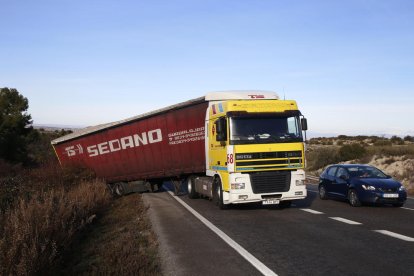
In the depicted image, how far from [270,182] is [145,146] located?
24.2 ft

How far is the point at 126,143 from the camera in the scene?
19.6 metres

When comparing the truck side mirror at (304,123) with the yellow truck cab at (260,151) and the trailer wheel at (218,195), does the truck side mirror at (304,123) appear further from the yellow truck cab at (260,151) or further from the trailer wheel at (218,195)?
the trailer wheel at (218,195)

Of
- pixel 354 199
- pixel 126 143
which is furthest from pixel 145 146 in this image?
pixel 354 199

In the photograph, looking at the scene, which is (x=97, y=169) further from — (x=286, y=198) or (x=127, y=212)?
(x=286, y=198)

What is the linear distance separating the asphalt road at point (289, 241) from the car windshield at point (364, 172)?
150cm

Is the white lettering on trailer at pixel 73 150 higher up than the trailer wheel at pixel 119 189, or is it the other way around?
the white lettering on trailer at pixel 73 150

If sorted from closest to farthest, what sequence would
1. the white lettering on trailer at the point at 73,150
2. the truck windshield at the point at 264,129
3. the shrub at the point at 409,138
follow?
the truck windshield at the point at 264,129, the white lettering on trailer at the point at 73,150, the shrub at the point at 409,138

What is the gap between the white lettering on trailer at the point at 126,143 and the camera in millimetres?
18656

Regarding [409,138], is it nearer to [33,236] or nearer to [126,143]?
[126,143]

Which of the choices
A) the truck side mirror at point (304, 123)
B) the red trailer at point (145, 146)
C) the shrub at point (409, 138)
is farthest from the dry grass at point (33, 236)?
the shrub at point (409, 138)

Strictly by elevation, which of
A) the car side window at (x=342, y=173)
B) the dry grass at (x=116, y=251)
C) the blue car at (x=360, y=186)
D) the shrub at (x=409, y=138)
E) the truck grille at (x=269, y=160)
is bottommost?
the dry grass at (x=116, y=251)

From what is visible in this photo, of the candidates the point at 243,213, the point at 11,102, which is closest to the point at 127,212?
the point at 243,213

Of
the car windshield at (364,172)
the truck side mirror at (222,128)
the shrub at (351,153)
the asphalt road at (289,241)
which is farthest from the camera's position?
the shrub at (351,153)

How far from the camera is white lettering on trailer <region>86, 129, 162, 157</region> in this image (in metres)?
18.7
